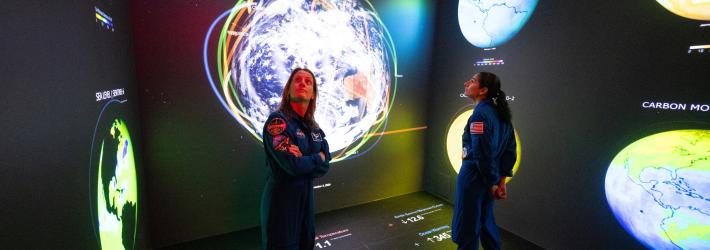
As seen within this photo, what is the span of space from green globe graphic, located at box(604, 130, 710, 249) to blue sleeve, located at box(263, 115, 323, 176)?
7.30 feet

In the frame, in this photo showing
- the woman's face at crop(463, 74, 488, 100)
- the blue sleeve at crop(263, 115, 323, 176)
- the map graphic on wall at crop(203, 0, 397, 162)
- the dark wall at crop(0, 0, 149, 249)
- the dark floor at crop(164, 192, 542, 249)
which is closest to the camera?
the dark wall at crop(0, 0, 149, 249)

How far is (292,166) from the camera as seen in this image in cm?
173

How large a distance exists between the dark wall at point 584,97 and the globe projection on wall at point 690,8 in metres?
0.03

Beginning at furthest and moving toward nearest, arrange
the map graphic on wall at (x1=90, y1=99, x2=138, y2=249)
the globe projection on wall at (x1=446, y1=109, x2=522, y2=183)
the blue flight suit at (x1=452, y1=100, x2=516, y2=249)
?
the globe projection on wall at (x1=446, y1=109, x2=522, y2=183)
the blue flight suit at (x1=452, y1=100, x2=516, y2=249)
the map graphic on wall at (x1=90, y1=99, x2=138, y2=249)

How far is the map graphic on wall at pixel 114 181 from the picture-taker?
142 cm

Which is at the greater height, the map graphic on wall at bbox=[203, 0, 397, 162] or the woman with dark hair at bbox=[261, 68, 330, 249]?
the map graphic on wall at bbox=[203, 0, 397, 162]

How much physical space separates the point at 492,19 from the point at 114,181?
10.6 ft

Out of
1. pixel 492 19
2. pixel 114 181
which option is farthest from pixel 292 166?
pixel 492 19

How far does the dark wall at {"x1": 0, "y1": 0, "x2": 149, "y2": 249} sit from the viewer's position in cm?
84

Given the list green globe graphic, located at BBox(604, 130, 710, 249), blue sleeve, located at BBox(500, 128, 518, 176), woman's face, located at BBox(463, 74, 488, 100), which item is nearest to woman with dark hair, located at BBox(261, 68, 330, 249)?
woman's face, located at BBox(463, 74, 488, 100)

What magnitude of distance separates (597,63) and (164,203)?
3570 millimetres

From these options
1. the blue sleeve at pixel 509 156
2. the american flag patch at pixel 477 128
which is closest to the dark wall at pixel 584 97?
the blue sleeve at pixel 509 156

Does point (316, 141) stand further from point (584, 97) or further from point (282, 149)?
point (584, 97)

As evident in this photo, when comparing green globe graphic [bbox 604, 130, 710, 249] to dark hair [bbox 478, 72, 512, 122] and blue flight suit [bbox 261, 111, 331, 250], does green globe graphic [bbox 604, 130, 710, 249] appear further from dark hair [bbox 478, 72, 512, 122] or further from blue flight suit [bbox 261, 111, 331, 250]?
blue flight suit [bbox 261, 111, 331, 250]
